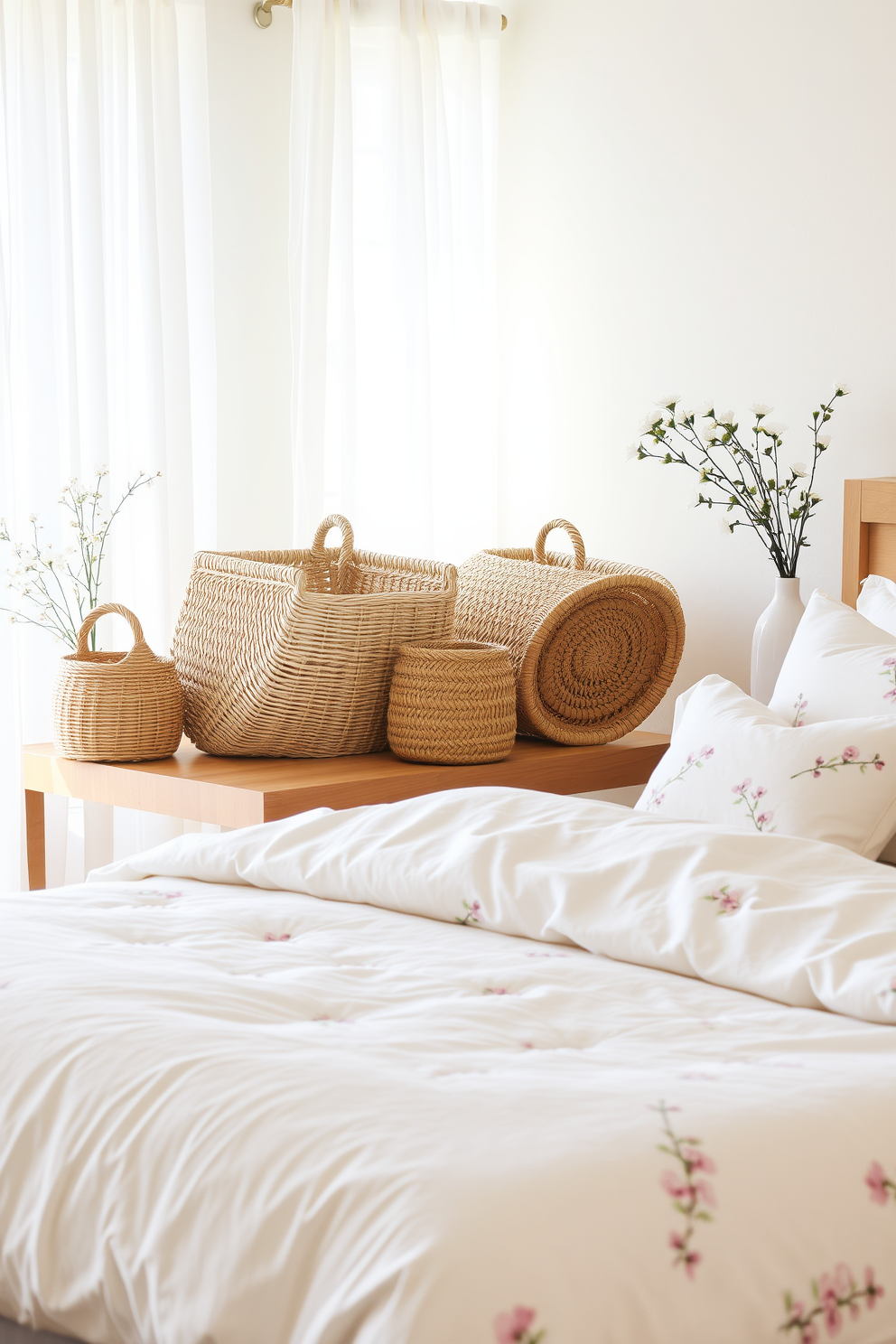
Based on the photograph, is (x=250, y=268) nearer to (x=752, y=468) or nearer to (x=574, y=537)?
(x=574, y=537)

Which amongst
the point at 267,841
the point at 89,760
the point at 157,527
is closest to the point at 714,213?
the point at 157,527

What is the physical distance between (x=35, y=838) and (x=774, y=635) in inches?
59.5

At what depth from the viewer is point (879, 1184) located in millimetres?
1082

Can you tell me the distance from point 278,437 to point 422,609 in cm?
99

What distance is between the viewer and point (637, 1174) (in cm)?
101

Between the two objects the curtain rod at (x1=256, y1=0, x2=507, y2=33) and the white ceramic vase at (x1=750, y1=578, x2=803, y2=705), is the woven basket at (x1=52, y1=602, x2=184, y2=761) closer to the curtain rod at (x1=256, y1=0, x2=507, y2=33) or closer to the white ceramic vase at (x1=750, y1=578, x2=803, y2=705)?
the white ceramic vase at (x1=750, y1=578, x2=803, y2=705)

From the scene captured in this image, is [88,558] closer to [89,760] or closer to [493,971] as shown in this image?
[89,760]

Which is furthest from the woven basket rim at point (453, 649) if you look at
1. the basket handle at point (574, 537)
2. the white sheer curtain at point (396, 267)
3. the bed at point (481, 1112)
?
the bed at point (481, 1112)

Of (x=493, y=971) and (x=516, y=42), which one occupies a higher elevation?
(x=516, y=42)

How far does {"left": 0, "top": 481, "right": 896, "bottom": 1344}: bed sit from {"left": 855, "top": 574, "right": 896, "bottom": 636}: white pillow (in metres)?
0.76

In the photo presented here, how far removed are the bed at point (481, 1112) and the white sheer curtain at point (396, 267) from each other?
2016mm

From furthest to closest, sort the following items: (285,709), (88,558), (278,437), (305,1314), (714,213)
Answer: (278,437) < (714,213) < (88,558) < (285,709) < (305,1314)

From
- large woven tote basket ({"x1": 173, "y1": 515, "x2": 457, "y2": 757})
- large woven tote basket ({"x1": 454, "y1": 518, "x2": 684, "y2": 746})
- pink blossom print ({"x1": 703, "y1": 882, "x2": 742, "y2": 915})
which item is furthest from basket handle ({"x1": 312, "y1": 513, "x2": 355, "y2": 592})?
pink blossom print ({"x1": 703, "y1": 882, "x2": 742, "y2": 915})

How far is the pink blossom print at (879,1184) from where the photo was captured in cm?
108
